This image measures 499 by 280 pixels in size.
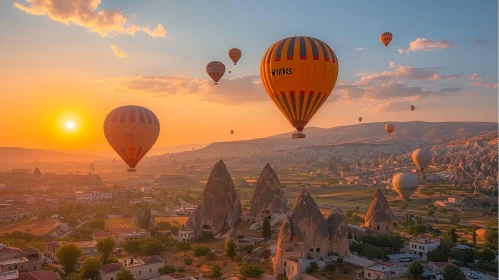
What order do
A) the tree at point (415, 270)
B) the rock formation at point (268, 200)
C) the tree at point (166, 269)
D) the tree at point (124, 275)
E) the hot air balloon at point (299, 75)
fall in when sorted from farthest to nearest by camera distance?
the rock formation at point (268, 200), the tree at point (166, 269), the tree at point (415, 270), the tree at point (124, 275), the hot air balloon at point (299, 75)

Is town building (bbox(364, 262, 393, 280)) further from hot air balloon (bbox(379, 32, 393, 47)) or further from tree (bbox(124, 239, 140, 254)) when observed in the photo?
hot air balloon (bbox(379, 32, 393, 47))

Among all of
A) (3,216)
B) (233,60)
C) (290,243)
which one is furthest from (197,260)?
(3,216)

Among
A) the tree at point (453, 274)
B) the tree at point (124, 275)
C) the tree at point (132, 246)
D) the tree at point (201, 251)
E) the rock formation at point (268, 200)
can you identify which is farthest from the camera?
the rock formation at point (268, 200)

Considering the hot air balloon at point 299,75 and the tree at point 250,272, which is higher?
the hot air balloon at point 299,75

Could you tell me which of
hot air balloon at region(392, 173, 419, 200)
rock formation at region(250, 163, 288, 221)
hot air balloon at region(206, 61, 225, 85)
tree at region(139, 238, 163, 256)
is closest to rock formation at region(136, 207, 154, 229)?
tree at region(139, 238, 163, 256)

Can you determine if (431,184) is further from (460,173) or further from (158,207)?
(158,207)

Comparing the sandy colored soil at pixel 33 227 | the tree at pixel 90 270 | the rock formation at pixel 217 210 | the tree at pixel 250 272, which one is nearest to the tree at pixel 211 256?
the tree at pixel 250 272

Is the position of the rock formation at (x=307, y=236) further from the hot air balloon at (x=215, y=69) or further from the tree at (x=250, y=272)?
the hot air balloon at (x=215, y=69)
